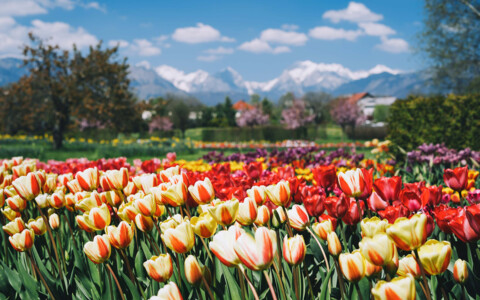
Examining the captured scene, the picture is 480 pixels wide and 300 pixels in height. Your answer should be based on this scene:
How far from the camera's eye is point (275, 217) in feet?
4.87

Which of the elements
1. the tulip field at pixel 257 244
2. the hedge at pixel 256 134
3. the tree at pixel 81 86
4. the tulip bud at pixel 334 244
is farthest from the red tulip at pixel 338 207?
the hedge at pixel 256 134

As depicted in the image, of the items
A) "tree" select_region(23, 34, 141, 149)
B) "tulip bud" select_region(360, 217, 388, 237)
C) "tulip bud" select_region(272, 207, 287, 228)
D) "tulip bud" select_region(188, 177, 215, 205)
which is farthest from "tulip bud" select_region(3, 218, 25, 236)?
"tree" select_region(23, 34, 141, 149)

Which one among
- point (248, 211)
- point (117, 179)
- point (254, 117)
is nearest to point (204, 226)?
point (248, 211)

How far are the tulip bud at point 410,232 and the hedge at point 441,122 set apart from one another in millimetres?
8213

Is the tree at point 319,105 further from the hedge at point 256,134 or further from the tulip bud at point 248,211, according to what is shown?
the tulip bud at point 248,211

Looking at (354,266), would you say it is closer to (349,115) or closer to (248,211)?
(248,211)

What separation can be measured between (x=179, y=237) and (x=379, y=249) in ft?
1.95

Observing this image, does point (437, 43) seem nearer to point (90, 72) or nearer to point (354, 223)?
point (90, 72)

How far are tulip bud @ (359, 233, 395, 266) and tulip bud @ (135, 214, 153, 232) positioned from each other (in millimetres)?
879

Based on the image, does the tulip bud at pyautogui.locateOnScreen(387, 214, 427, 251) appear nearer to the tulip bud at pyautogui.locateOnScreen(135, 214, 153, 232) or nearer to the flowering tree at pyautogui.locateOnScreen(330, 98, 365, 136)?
the tulip bud at pyautogui.locateOnScreen(135, 214, 153, 232)

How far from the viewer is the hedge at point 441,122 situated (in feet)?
26.5

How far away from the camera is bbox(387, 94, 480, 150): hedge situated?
807 centimetres

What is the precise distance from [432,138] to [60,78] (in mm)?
15691

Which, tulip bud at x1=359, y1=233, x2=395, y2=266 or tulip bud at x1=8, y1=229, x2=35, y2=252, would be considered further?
tulip bud at x1=8, y1=229, x2=35, y2=252
